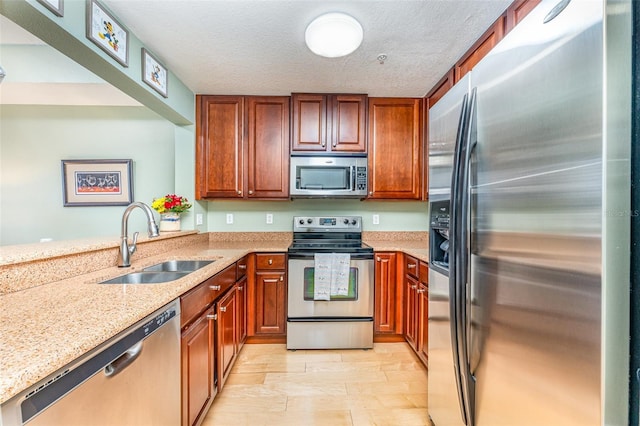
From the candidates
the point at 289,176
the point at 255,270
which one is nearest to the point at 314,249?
the point at 255,270

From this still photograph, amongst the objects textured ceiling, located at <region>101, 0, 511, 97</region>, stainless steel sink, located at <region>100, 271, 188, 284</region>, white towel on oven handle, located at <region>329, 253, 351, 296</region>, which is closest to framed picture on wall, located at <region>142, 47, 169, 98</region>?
textured ceiling, located at <region>101, 0, 511, 97</region>

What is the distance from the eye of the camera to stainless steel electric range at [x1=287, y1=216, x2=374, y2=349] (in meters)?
2.37

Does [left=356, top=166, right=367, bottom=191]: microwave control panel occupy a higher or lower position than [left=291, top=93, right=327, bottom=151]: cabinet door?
lower

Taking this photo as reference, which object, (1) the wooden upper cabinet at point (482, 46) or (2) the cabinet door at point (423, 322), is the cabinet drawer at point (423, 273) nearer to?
(2) the cabinet door at point (423, 322)

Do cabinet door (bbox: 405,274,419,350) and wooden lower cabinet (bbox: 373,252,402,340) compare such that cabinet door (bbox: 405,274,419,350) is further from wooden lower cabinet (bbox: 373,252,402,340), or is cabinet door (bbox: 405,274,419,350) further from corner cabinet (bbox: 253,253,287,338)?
corner cabinet (bbox: 253,253,287,338)

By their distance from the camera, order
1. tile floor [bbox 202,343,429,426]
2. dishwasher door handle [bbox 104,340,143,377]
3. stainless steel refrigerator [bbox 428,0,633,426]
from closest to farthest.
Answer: stainless steel refrigerator [bbox 428,0,633,426], dishwasher door handle [bbox 104,340,143,377], tile floor [bbox 202,343,429,426]

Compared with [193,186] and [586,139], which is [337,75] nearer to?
[193,186]

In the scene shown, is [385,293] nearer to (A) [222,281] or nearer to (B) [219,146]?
(A) [222,281]

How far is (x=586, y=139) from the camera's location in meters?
0.61

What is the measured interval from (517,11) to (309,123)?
1.68m

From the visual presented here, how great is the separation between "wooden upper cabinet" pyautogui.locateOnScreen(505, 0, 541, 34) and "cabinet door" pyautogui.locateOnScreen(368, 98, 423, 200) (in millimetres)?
1210

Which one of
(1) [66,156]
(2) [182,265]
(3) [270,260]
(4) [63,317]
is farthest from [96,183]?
(4) [63,317]

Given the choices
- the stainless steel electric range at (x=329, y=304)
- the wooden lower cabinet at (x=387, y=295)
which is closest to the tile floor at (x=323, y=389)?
the stainless steel electric range at (x=329, y=304)

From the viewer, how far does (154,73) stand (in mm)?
1950
